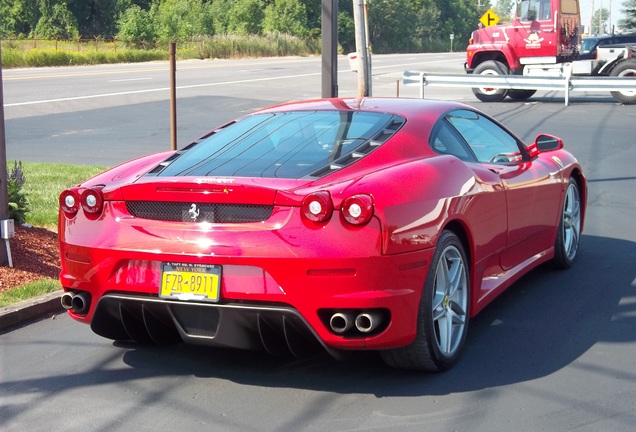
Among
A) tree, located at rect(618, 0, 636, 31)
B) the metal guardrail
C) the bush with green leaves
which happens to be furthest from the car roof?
tree, located at rect(618, 0, 636, 31)

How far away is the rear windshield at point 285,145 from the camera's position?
4996mm

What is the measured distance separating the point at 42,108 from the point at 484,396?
19.6 metres

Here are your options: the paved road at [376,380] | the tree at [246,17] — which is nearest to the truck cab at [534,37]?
the paved road at [376,380]

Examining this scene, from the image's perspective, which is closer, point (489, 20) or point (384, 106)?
point (384, 106)

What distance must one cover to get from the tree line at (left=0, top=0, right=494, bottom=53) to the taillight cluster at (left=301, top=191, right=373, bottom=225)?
61795 millimetres

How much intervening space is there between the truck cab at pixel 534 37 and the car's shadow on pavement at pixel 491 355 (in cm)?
2004

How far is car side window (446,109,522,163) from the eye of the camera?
5.98m

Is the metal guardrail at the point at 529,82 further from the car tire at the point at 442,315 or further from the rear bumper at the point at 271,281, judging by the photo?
the rear bumper at the point at 271,281

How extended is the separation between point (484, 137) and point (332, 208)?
7.19ft

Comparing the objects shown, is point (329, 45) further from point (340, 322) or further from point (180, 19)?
point (180, 19)

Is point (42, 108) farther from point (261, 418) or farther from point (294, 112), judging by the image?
point (261, 418)

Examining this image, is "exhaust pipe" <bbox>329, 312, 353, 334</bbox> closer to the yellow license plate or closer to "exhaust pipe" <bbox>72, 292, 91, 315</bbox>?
the yellow license plate

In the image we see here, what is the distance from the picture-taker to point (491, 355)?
207 inches

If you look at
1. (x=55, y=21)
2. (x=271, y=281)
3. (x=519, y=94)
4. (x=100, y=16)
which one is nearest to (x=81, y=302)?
(x=271, y=281)
